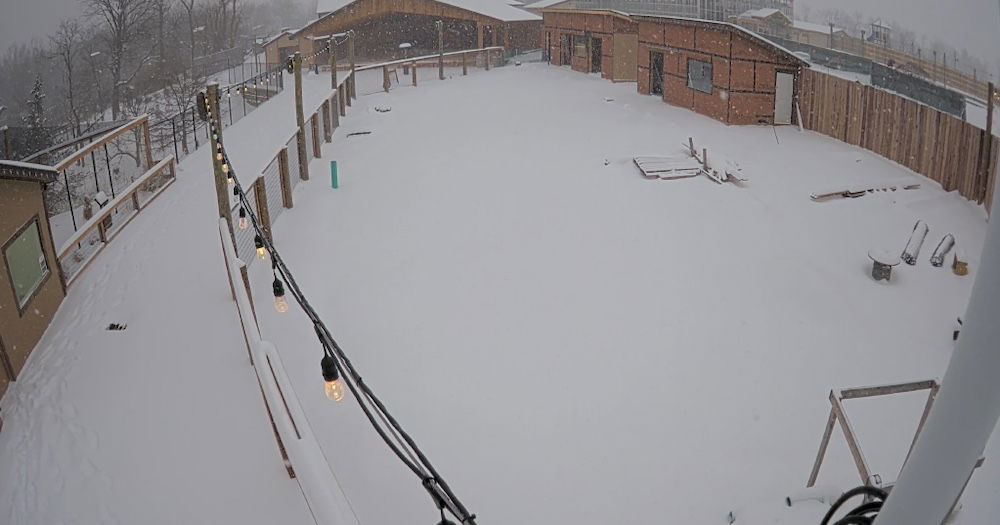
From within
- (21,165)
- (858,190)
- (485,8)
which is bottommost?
(858,190)

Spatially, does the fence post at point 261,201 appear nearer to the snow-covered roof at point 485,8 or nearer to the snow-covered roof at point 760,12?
the snow-covered roof at point 760,12

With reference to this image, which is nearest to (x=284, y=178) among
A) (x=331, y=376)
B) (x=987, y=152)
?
(x=331, y=376)

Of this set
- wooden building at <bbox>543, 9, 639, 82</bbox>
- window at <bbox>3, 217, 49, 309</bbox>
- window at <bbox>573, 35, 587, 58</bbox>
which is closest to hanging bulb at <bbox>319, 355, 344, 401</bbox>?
window at <bbox>3, 217, 49, 309</bbox>

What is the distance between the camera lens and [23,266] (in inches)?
353

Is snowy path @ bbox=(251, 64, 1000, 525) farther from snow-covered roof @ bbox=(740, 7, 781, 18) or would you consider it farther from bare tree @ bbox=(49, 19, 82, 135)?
bare tree @ bbox=(49, 19, 82, 135)

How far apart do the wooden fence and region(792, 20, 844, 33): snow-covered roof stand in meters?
5.63

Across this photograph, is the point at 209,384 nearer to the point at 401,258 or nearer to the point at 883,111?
the point at 401,258

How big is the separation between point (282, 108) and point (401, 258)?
1616 centimetres

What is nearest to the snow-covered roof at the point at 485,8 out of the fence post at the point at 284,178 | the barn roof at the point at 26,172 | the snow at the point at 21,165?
the fence post at the point at 284,178

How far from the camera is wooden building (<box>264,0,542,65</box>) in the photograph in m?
37.9

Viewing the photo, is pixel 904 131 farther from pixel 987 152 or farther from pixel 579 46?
pixel 579 46

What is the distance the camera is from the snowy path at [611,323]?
741 centimetres

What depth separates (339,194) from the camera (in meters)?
16.0

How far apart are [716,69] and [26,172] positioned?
712 inches
